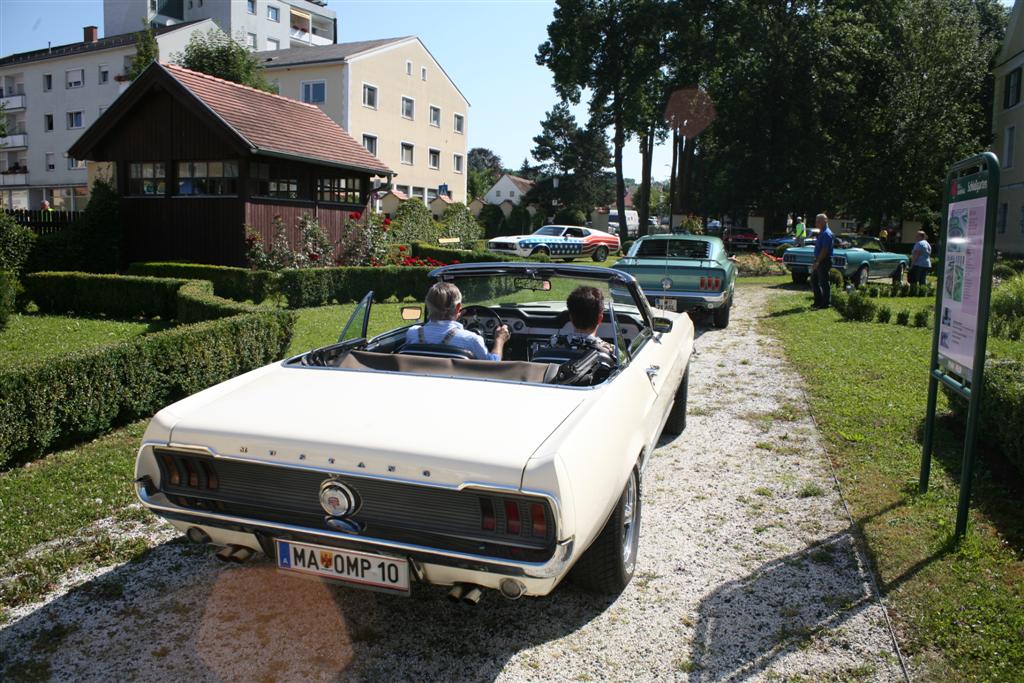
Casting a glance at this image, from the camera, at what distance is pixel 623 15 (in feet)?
141

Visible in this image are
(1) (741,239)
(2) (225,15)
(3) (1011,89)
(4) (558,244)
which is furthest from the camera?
(2) (225,15)

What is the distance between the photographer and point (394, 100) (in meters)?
47.6

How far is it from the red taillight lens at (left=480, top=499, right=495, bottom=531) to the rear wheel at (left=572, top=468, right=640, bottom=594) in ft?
2.65

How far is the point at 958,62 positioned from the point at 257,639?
41.2 meters

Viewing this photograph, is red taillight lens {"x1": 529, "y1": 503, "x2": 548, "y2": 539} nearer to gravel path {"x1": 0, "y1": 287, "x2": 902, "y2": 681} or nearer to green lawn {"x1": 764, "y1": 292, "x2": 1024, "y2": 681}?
gravel path {"x1": 0, "y1": 287, "x2": 902, "y2": 681}

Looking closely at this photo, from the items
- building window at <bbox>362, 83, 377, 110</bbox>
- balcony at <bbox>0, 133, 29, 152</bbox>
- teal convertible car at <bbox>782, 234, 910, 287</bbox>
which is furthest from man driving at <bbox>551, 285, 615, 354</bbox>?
balcony at <bbox>0, 133, 29, 152</bbox>

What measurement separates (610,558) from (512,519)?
95 centimetres

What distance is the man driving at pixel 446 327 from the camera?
4703 millimetres

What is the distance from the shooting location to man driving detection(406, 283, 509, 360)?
4703 millimetres

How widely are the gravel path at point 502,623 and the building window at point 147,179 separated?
1880 centimetres

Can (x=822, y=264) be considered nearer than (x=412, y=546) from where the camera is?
No

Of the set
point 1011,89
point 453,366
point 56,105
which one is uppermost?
point 56,105

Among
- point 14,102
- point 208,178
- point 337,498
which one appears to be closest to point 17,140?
point 14,102

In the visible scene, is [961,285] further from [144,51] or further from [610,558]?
[144,51]
